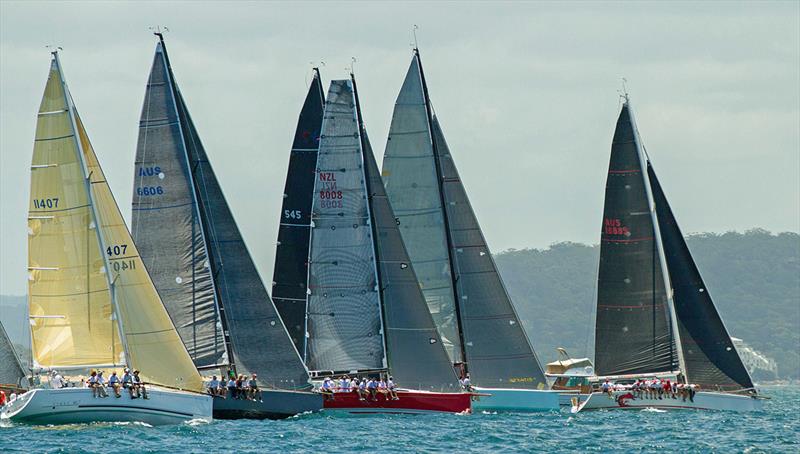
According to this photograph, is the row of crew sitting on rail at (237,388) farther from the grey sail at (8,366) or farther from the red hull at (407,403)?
the grey sail at (8,366)

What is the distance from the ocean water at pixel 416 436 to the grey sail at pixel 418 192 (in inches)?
221

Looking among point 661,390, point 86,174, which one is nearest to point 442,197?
point 661,390

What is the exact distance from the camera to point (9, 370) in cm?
5234

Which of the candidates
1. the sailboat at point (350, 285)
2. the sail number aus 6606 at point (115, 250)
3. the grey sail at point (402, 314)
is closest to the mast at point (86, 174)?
the sail number aus 6606 at point (115, 250)

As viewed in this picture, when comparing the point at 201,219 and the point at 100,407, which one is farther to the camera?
the point at 201,219

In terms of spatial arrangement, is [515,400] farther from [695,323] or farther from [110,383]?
[110,383]

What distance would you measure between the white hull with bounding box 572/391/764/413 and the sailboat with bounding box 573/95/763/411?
0.16ft

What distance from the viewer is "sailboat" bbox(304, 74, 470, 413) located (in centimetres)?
4747

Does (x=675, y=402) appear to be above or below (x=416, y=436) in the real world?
above

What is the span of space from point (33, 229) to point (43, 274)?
1064 millimetres

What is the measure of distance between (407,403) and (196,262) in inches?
283

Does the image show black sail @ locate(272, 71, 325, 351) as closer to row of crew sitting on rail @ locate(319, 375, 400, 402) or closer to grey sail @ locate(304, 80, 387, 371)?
grey sail @ locate(304, 80, 387, 371)

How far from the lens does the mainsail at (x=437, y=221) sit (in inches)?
2009

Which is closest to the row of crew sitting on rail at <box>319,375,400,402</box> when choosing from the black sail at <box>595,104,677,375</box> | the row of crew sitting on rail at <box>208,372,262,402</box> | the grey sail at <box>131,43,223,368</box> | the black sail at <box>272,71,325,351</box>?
the row of crew sitting on rail at <box>208,372,262,402</box>
